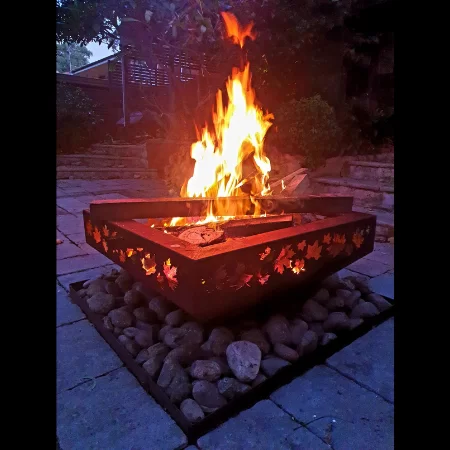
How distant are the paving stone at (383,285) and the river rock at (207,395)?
2.04 metres

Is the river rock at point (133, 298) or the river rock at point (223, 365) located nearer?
the river rock at point (223, 365)

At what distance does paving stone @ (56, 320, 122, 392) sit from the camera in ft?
7.77

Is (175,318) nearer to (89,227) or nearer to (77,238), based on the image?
(89,227)

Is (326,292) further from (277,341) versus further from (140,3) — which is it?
(140,3)

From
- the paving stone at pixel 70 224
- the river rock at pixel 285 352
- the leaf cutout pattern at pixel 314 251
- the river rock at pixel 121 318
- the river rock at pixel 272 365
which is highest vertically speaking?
the leaf cutout pattern at pixel 314 251

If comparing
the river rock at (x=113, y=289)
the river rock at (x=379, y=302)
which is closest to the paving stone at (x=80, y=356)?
the river rock at (x=113, y=289)

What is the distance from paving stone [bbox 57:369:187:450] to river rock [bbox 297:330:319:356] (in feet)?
3.07

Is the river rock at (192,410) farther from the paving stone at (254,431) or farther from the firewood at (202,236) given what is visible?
the firewood at (202,236)

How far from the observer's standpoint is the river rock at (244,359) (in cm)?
225

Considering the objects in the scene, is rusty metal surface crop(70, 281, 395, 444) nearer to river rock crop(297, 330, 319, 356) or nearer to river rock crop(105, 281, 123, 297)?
river rock crop(297, 330, 319, 356)

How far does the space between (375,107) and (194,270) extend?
838 cm

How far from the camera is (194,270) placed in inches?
86.7

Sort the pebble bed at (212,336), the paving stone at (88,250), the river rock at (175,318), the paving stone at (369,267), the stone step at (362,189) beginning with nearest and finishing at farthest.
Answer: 1. the pebble bed at (212,336)
2. the river rock at (175,318)
3. the paving stone at (369,267)
4. the paving stone at (88,250)
5. the stone step at (362,189)
